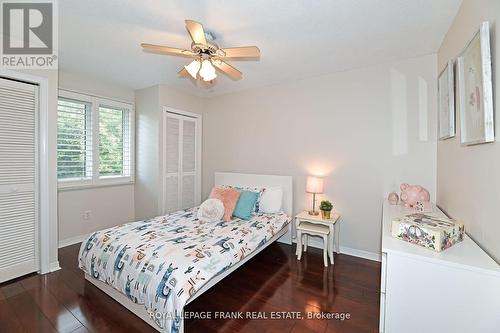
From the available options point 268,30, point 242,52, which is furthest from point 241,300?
point 268,30

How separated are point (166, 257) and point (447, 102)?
2.74 m

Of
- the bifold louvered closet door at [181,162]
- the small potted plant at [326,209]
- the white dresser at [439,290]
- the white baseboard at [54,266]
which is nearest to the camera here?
the white dresser at [439,290]

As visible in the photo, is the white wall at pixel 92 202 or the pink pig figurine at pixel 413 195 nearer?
the pink pig figurine at pixel 413 195

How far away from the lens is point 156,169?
368cm

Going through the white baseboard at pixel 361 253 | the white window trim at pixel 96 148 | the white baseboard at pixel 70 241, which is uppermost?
the white window trim at pixel 96 148

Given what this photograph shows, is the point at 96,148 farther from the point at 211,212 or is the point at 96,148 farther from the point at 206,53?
the point at 206,53

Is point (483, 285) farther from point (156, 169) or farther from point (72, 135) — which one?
point (72, 135)

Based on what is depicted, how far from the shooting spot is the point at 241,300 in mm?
2111

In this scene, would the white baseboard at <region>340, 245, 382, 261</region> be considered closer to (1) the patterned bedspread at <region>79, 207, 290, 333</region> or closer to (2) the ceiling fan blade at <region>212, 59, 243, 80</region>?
(1) the patterned bedspread at <region>79, 207, 290, 333</region>

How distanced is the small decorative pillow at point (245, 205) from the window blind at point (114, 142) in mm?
2216

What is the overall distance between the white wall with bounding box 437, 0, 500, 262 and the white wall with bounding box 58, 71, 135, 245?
14.3 ft

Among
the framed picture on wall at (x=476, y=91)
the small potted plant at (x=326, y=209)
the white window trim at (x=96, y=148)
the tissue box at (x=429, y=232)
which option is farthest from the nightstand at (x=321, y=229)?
the white window trim at (x=96, y=148)

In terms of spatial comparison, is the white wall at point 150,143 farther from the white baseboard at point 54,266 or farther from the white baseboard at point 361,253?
the white baseboard at point 361,253

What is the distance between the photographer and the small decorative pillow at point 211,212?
2.81m
